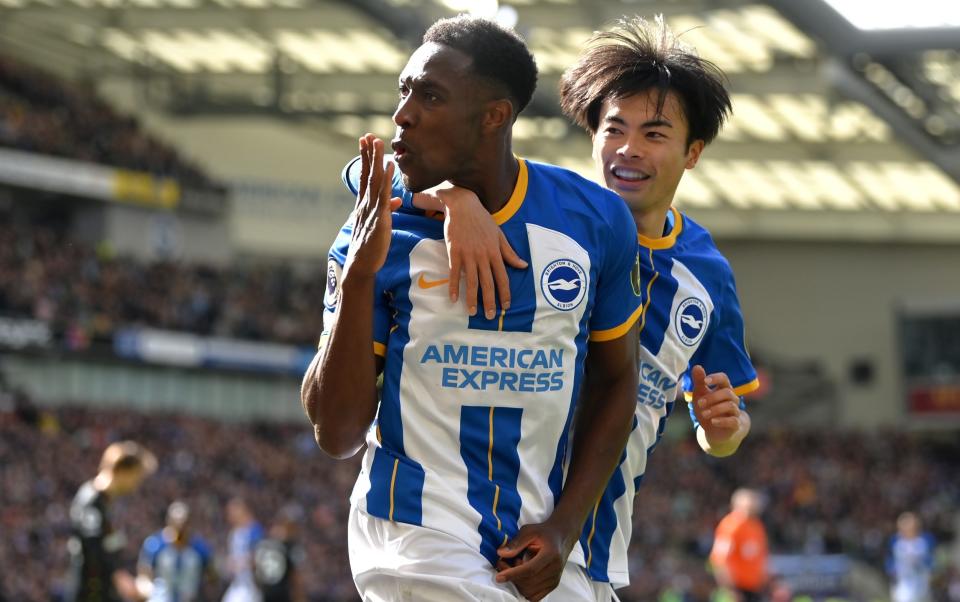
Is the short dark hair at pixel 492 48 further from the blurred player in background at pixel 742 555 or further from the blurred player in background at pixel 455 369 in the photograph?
the blurred player in background at pixel 742 555

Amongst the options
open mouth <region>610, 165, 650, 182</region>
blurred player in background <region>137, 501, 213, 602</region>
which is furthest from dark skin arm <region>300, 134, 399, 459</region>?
blurred player in background <region>137, 501, 213, 602</region>

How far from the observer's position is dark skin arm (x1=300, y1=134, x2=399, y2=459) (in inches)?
103

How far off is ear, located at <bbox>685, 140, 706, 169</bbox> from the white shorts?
1316mm

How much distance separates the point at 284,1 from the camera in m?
32.8

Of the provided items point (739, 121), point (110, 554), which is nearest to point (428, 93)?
point (110, 554)

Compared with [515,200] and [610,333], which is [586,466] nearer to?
[610,333]

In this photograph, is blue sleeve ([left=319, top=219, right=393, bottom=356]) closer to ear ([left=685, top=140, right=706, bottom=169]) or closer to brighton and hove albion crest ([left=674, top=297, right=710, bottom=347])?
brighton and hove albion crest ([left=674, top=297, right=710, bottom=347])

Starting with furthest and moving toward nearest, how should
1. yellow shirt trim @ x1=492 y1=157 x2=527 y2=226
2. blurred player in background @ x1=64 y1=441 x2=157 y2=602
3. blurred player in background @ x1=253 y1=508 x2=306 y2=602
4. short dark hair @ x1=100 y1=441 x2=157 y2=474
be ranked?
blurred player in background @ x1=253 y1=508 x2=306 y2=602
short dark hair @ x1=100 y1=441 x2=157 y2=474
blurred player in background @ x1=64 y1=441 x2=157 y2=602
yellow shirt trim @ x1=492 y1=157 x2=527 y2=226

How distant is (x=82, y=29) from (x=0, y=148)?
18.1 ft

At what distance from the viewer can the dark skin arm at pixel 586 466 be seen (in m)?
2.76

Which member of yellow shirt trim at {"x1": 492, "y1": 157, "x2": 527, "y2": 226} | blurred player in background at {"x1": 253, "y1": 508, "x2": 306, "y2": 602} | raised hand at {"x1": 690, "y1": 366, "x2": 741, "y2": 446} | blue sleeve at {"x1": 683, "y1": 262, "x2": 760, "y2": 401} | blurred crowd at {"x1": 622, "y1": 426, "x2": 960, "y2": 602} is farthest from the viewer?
blurred crowd at {"x1": 622, "y1": 426, "x2": 960, "y2": 602}

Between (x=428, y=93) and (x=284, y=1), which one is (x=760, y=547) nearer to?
(x=428, y=93)

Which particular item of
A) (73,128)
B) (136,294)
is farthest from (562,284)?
(73,128)

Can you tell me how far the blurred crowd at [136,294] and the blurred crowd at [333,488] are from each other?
2.82 meters
